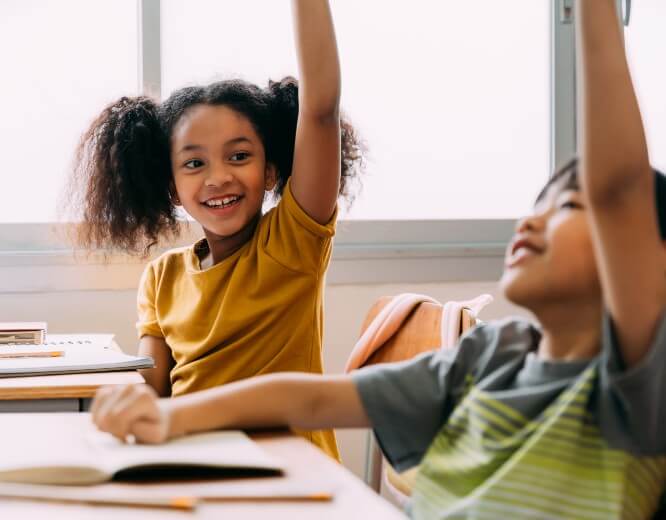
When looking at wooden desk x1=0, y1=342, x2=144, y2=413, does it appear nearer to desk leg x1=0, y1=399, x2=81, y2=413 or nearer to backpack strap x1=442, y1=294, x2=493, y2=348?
desk leg x1=0, y1=399, x2=81, y2=413

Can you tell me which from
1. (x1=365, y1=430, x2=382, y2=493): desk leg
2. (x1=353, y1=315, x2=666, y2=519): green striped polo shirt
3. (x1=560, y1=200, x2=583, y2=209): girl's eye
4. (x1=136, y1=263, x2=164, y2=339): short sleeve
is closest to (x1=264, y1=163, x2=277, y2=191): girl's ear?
(x1=136, y1=263, x2=164, y2=339): short sleeve

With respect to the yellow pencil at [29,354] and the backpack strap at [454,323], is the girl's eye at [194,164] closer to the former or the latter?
the yellow pencil at [29,354]

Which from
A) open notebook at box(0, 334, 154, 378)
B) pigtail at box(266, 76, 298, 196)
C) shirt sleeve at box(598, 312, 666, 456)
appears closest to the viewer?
shirt sleeve at box(598, 312, 666, 456)

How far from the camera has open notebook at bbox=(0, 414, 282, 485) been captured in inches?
30.8

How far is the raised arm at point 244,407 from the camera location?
867mm

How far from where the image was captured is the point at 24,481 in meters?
0.80

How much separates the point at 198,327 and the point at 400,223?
1.19 meters

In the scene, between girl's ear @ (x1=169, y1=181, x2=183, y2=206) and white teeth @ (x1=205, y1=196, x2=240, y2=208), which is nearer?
white teeth @ (x1=205, y1=196, x2=240, y2=208)

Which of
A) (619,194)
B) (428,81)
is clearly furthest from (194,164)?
(428,81)

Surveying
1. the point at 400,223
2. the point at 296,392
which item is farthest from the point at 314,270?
the point at 400,223

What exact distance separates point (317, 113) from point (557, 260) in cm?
77

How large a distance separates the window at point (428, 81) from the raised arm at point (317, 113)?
1.09 meters

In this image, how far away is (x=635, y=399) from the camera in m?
0.71

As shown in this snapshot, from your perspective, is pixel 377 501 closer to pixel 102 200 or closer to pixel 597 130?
pixel 597 130
